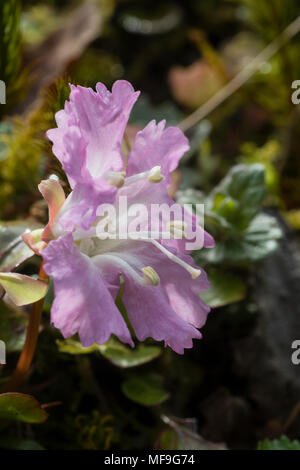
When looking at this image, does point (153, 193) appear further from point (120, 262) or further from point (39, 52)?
point (39, 52)

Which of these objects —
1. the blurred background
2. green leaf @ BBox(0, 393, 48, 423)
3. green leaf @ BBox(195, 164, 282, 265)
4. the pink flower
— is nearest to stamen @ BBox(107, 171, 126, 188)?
the pink flower

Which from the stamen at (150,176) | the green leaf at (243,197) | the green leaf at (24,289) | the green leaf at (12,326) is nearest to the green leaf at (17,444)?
the green leaf at (12,326)

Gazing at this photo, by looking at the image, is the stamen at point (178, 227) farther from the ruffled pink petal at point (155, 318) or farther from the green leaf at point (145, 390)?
the green leaf at point (145, 390)

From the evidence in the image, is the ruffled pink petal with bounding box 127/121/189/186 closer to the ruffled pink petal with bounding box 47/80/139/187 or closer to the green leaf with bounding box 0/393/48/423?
the ruffled pink petal with bounding box 47/80/139/187

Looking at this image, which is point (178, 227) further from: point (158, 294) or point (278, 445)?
point (278, 445)

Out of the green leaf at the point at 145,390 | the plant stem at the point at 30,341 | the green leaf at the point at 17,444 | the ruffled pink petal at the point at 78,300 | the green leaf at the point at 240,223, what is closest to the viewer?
the ruffled pink petal at the point at 78,300

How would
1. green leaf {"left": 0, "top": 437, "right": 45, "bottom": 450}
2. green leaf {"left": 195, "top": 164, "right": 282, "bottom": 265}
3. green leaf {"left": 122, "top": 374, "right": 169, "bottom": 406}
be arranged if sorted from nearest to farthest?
green leaf {"left": 0, "top": 437, "right": 45, "bottom": 450}, green leaf {"left": 122, "top": 374, "right": 169, "bottom": 406}, green leaf {"left": 195, "top": 164, "right": 282, "bottom": 265}
